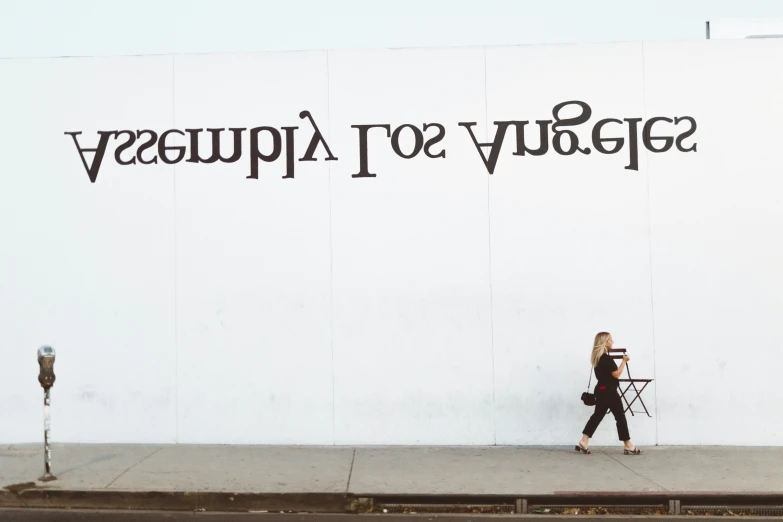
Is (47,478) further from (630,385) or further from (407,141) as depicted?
(630,385)

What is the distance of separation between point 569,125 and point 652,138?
3.86 ft

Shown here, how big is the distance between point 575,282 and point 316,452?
4.26m

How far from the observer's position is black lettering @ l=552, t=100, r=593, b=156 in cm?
1098

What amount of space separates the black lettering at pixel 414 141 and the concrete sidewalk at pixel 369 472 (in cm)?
411

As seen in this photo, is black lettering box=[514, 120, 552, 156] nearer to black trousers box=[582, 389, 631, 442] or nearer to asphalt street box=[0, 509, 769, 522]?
black trousers box=[582, 389, 631, 442]

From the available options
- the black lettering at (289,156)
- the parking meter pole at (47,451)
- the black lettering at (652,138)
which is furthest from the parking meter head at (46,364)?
the black lettering at (652,138)

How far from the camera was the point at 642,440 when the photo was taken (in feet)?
35.4

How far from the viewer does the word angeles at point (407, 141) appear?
1097cm

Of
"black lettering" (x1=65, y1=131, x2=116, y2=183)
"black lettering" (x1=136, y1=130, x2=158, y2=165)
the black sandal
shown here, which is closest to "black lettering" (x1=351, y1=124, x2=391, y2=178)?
"black lettering" (x1=136, y1=130, x2=158, y2=165)

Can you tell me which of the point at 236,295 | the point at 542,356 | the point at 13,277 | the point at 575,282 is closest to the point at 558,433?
the point at 542,356

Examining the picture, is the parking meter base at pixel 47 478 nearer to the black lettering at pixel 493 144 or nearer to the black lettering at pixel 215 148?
the black lettering at pixel 215 148

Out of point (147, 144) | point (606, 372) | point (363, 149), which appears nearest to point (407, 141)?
point (363, 149)

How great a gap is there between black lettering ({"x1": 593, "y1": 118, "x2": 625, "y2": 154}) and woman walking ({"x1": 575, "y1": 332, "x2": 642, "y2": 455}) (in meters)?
2.67

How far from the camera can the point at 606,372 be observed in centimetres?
999
